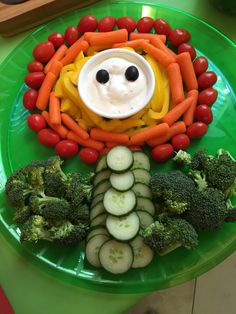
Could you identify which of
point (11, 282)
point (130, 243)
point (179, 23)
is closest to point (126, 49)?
point (179, 23)

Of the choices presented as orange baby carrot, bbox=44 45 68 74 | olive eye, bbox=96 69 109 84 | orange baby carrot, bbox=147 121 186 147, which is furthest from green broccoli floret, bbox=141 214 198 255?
orange baby carrot, bbox=44 45 68 74

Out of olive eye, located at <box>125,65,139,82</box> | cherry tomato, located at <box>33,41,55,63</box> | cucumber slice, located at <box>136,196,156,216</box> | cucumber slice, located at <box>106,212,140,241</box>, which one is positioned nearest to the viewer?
cucumber slice, located at <box>106,212,140,241</box>

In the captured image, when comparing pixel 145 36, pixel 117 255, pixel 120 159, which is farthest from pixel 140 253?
pixel 145 36

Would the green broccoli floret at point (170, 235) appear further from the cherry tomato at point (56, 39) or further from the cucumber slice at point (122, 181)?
the cherry tomato at point (56, 39)

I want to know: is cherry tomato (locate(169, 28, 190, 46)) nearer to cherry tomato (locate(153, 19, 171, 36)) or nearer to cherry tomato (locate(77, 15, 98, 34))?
cherry tomato (locate(153, 19, 171, 36))

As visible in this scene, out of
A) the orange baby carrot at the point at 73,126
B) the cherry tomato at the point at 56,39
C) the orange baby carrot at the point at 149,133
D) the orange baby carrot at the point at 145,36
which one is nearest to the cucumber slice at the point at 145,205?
the orange baby carrot at the point at 149,133

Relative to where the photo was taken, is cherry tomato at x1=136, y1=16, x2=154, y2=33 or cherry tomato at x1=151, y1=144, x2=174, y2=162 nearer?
cherry tomato at x1=151, y1=144, x2=174, y2=162
